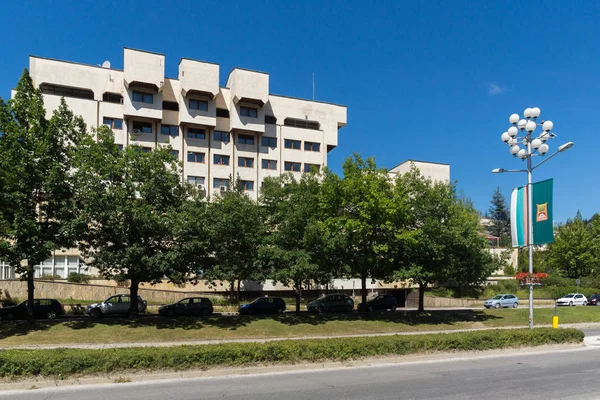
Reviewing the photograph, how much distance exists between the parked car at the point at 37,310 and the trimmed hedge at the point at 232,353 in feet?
56.7

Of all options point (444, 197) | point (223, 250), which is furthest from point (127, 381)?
point (444, 197)

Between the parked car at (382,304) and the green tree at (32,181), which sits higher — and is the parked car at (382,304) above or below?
below

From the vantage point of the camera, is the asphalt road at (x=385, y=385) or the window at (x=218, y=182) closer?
the asphalt road at (x=385, y=385)

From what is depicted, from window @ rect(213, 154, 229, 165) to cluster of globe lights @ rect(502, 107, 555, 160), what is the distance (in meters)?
37.8

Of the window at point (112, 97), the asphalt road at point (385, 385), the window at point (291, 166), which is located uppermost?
the window at point (112, 97)

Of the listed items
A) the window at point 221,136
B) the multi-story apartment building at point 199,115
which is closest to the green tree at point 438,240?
the multi-story apartment building at point 199,115

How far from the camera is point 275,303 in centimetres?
3356

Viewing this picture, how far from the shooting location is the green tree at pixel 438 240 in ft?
94.3

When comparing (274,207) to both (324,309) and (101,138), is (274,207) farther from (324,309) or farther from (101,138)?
(101,138)

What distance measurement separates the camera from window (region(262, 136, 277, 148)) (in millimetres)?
55375

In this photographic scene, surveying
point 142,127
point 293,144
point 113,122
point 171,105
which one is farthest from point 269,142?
point 113,122

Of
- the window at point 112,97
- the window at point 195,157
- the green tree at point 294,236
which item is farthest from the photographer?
the window at point 195,157

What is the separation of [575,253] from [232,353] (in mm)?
56915

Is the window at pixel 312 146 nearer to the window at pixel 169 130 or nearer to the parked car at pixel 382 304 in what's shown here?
the window at pixel 169 130
